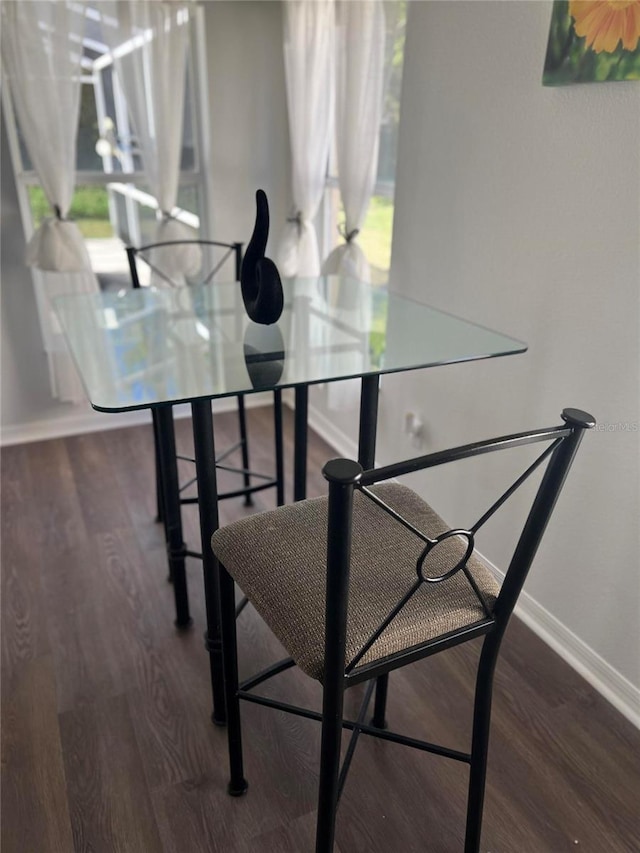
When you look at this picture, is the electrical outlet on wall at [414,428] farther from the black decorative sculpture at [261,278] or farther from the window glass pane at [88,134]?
the window glass pane at [88,134]

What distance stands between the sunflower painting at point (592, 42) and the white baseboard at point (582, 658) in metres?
1.43

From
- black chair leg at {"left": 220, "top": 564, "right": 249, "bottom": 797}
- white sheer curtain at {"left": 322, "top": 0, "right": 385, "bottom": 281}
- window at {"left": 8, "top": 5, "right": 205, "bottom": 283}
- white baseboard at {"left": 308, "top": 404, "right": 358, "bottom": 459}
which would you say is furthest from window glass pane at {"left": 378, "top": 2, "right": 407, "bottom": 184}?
black chair leg at {"left": 220, "top": 564, "right": 249, "bottom": 797}

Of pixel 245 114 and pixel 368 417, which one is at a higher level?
pixel 245 114

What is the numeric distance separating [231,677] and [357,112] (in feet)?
6.45

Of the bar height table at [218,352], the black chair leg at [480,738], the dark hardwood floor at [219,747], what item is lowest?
the dark hardwood floor at [219,747]

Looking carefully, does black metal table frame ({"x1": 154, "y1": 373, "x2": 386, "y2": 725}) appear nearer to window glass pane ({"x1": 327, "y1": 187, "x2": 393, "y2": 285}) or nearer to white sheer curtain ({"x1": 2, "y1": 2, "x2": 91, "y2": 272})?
window glass pane ({"x1": 327, "y1": 187, "x2": 393, "y2": 285})

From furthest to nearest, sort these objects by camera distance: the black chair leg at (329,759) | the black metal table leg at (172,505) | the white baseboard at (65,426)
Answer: the white baseboard at (65,426)
the black metal table leg at (172,505)
the black chair leg at (329,759)

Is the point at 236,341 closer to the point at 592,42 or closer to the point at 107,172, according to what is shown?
the point at 592,42

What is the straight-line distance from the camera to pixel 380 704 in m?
1.58

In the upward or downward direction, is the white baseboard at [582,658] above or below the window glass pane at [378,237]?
below

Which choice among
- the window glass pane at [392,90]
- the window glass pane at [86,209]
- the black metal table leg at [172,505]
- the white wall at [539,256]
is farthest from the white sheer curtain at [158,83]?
the black metal table leg at [172,505]

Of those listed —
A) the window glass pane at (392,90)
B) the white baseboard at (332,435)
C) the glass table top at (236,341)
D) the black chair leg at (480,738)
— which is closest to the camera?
the black chair leg at (480,738)

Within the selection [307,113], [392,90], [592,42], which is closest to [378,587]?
[592,42]

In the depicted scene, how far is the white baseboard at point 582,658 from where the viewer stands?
167cm
